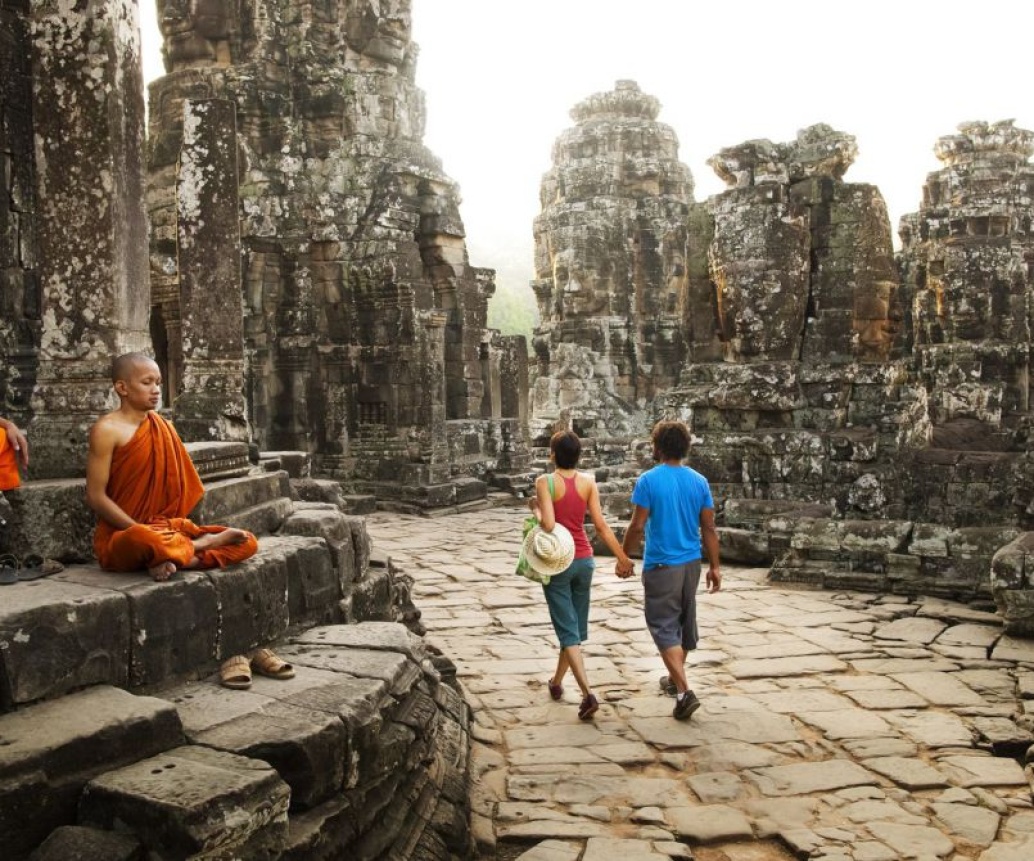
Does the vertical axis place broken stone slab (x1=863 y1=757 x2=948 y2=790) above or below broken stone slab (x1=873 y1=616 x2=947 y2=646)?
below

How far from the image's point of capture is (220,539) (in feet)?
14.2

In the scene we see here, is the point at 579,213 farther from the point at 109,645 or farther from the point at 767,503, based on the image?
the point at 109,645

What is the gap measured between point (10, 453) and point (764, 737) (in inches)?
148

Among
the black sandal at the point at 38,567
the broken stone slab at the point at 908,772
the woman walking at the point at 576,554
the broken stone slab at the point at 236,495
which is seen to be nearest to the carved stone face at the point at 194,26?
the broken stone slab at the point at 236,495

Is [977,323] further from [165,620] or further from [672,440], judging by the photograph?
[165,620]

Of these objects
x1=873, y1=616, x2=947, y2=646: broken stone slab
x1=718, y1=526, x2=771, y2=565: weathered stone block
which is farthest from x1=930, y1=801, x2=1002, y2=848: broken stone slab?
x1=718, y1=526, x2=771, y2=565: weathered stone block

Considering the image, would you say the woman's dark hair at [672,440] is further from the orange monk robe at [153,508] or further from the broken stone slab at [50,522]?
the broken stone slab at [50,522]

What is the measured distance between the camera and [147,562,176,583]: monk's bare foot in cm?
399

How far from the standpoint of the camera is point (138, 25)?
5328 mm

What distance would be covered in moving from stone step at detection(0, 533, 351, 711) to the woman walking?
1336 mm

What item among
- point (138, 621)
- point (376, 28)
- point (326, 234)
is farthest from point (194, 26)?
point (138, 621)

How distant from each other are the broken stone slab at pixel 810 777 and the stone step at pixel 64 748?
2.61 m

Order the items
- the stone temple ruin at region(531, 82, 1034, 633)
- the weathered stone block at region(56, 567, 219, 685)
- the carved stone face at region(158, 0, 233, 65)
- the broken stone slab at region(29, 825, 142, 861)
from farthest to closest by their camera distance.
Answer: the carved stone face at region(158, 0, 233, 65), the stone temple ruin at region(531, 82, 1034, 633), the weathered stone block at region(56, 567, 219, 685), the broken stone slab at region(29, 825, 142, 861)

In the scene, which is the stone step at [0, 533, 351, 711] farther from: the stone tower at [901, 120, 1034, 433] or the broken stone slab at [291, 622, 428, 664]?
the stone tower at [901, 120, 1034, 433]
